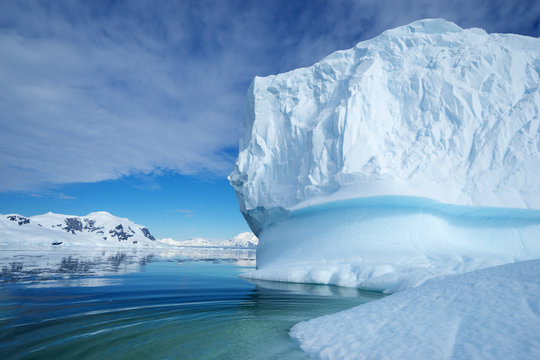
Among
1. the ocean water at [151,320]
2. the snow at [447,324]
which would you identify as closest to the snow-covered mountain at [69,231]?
the ocean water at [151,320]

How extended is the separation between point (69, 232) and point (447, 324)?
96.4 m

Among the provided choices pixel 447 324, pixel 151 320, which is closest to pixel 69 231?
pixel 151 320

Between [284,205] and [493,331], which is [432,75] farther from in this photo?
[493,331]

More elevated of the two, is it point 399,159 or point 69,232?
point 69,232

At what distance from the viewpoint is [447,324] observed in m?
3.55

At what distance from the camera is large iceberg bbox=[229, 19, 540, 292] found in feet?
39.9

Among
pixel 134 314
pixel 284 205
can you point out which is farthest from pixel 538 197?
pixel 134 314

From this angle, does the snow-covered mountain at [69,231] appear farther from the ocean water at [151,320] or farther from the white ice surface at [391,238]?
the white ice surface at [391,238]

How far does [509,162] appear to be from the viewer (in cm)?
1327

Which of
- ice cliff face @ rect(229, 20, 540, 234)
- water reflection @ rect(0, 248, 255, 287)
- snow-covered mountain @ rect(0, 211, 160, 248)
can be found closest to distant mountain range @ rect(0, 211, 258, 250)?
snow-covered mountain @ rect(0, 211, 160, 248)

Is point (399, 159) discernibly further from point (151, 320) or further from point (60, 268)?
point (60, 268)

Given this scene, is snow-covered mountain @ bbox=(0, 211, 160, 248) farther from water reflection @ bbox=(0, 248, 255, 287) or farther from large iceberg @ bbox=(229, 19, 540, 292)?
large iceberg @ bbox=(229, 19, 540, 292)

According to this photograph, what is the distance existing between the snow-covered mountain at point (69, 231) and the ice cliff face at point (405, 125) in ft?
158

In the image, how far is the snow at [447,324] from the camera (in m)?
2.95
